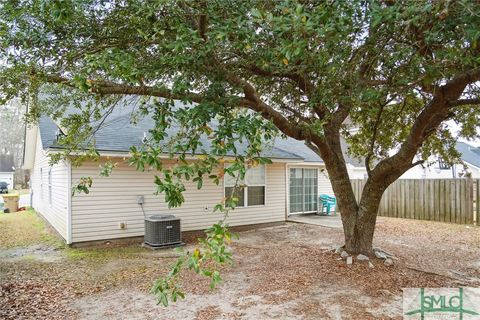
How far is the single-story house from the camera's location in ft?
27.8

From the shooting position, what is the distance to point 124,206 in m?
8.98

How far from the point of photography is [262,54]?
4.71 m

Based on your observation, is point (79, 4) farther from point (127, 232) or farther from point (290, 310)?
point (127, 232)

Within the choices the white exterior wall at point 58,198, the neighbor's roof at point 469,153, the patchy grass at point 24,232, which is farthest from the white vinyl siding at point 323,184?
the neighbor's roof at point 469,153

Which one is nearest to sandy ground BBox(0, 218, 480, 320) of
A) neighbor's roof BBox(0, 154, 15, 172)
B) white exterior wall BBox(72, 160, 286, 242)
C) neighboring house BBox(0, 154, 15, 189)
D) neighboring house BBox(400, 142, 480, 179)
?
white exterior wall BBox(72, 160, 286, 242)

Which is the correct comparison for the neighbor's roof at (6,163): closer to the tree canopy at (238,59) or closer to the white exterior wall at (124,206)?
the white exterior wall at (124,206)

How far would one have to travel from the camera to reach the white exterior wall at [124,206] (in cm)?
841

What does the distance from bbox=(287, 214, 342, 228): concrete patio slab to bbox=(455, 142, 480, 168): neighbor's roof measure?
45.9 feet

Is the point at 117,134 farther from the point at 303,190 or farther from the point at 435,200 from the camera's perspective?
the point at 435,200

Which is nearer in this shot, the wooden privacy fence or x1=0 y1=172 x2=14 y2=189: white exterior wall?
the wooden privacy fence

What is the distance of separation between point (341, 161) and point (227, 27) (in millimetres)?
4175

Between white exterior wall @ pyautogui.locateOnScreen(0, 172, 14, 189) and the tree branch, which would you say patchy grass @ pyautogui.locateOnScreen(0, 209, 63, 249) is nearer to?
the tree branch

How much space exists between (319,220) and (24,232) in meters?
10.1

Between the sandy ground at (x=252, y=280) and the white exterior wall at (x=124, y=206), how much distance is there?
789 mm
